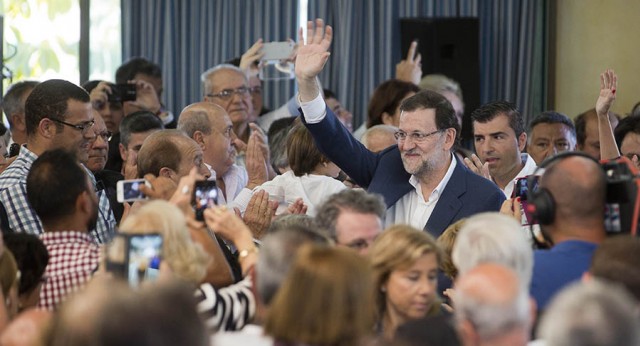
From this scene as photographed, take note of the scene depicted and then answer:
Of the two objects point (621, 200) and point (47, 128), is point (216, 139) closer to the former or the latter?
point (47, 128)

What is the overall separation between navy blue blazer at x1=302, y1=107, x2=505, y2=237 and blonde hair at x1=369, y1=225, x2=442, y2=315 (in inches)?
48.2

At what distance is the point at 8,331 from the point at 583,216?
1.72 metres

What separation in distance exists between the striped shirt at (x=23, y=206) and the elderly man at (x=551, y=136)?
2.48 meters

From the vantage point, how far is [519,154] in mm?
5789

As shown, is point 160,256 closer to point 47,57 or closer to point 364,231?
point 364,231

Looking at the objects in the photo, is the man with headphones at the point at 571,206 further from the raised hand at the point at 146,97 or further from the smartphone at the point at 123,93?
the raised hand at the point at 146,97

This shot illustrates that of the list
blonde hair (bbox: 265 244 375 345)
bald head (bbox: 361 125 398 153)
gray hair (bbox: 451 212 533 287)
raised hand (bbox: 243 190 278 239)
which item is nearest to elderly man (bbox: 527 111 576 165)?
bald head (bbox: 361 125 398 153)

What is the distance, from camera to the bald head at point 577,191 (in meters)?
3.71

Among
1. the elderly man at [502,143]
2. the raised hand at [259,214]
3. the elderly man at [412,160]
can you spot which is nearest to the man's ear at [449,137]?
the elderly man at [412,160]

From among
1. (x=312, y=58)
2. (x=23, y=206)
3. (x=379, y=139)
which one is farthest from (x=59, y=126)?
(x=379, y=139)

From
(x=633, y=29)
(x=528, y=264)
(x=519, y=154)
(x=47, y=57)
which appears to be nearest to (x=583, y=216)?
(x=528, y=264)

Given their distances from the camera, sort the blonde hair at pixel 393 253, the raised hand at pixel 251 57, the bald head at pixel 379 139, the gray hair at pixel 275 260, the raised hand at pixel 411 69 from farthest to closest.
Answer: the raised hand at pixel 411 69, the raised hand at pixel 251 57, the bald head at pixel 379 139, the blonde hair at pixel 393 253, the gray hair at pixel 275 260

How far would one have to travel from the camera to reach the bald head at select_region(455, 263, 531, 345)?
2.77 meters

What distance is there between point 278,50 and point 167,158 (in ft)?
10.0
